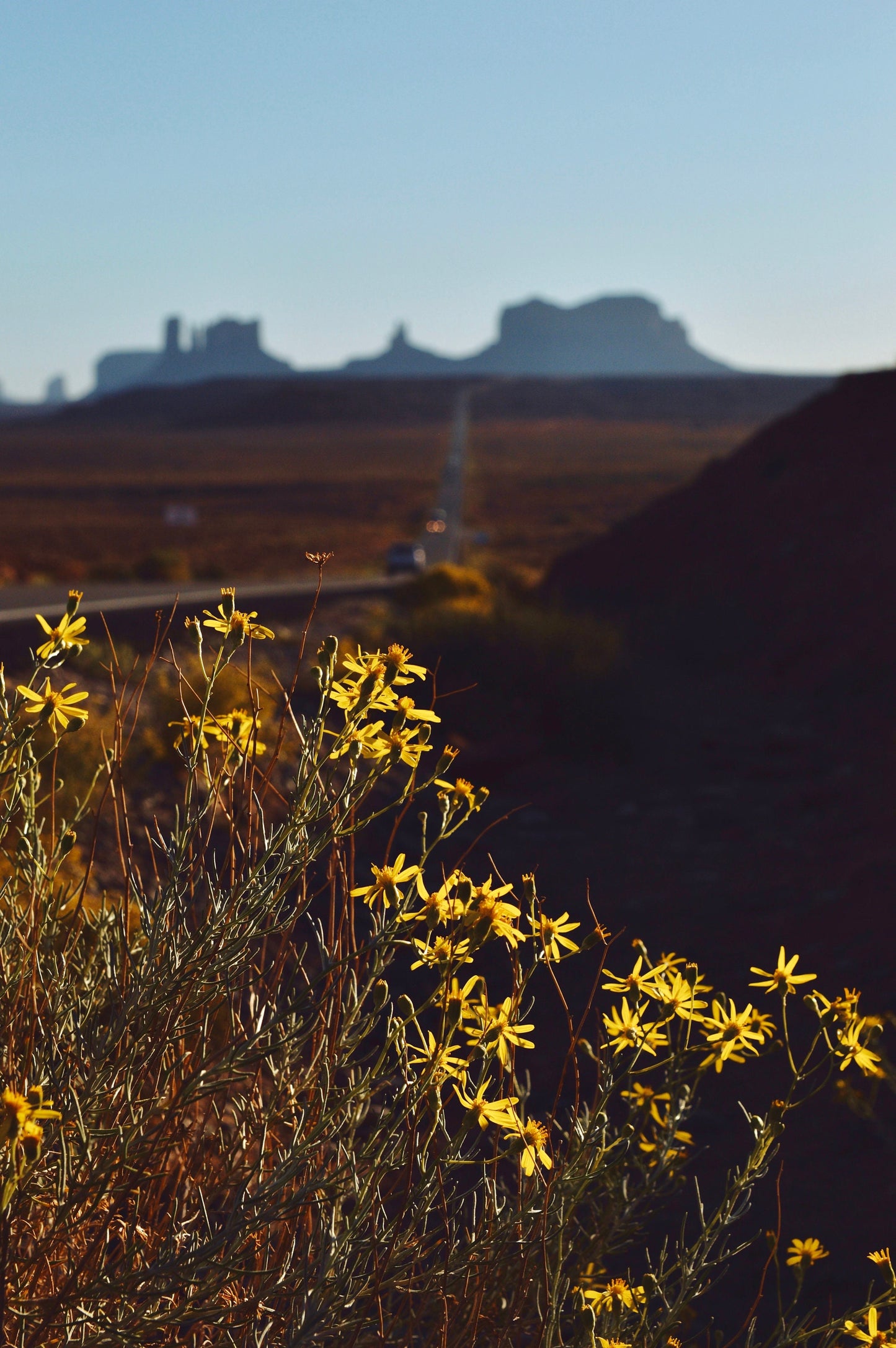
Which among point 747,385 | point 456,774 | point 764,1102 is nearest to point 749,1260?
point 764,1102

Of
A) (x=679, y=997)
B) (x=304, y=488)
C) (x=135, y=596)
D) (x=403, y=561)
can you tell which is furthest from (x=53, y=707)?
(x=304, y=488)

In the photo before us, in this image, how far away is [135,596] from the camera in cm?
1695

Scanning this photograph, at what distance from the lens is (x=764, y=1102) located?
5113 mm

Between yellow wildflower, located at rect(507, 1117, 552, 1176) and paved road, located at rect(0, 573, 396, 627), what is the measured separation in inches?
424

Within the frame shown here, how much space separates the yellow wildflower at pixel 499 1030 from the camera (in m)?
1.95

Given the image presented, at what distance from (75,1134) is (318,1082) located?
44 centimetres

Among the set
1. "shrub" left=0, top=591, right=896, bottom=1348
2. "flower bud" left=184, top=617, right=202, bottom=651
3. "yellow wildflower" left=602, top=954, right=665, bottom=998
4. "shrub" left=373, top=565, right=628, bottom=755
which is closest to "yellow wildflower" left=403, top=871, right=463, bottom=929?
"shrub" left=0, top=591, right=896, bottom=1348

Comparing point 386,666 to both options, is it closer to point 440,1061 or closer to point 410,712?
point 410,712

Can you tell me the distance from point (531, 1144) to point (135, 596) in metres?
15.8

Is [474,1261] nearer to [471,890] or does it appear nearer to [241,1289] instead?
[241,1289]

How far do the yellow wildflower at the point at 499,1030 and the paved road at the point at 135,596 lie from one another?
1066 cm

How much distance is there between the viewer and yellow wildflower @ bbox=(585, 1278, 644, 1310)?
2043 mm

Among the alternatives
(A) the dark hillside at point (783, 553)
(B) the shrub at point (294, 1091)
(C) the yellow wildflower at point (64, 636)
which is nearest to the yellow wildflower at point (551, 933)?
(B) the shrub at point (294, 1091)

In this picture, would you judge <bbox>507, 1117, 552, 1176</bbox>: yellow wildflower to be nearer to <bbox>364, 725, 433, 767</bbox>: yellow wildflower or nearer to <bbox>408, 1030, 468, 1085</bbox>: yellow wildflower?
<bbox>408, 1030, 468, 1085</bbox>: yellow wildflower
